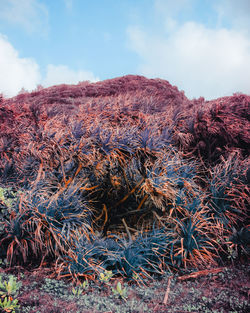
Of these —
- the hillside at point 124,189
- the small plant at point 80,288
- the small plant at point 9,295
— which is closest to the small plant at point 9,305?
the small plant at point 9,295

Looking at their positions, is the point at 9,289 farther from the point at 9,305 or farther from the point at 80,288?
the point at 80,288

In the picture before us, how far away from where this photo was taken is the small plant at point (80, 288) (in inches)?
140

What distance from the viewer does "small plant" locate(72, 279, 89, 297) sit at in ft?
11.7

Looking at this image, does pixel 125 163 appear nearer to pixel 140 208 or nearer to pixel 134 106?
pixel 140 208

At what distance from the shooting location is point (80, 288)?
3.78 metres

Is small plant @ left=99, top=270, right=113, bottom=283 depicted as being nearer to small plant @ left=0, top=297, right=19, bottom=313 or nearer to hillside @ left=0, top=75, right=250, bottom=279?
hillside @ left=0, top=75, right=250, bottom=279

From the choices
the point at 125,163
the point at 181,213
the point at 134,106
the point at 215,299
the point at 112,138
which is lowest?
the point at 215,299

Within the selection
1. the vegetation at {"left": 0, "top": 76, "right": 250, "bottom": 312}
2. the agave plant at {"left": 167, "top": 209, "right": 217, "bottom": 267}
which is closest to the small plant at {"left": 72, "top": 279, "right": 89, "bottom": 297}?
the vegetation at {"left": 0, "top": 76, "right": 250, "bottom": 312}

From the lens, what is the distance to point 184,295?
3.73m

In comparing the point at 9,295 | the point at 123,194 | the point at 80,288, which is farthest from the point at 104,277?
the point at 123,194

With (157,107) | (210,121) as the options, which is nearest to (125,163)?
(210,121)

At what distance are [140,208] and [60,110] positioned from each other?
4.01m

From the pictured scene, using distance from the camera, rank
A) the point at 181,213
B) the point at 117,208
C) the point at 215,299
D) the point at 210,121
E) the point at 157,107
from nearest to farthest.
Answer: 1. the point at 215,299
2. the point at 181,213
3. the point at 117,208
4. the point at 210,121
5. the point at 157,107

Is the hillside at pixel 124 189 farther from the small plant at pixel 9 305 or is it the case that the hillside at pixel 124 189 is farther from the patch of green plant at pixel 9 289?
the small plant at pixel 9 305
